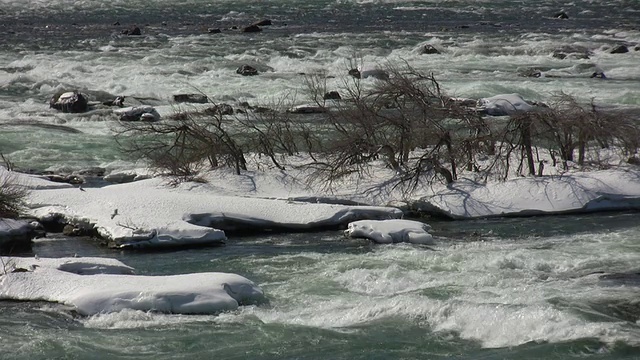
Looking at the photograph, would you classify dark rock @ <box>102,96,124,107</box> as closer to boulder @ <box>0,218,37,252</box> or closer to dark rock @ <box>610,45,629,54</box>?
boulder @ <box>0,218,37,252</box>

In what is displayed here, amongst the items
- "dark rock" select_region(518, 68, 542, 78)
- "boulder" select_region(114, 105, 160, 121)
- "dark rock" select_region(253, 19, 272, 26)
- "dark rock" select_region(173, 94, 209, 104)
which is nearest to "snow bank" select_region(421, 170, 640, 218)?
"boulder" select_region(114, 105, 160, 121)

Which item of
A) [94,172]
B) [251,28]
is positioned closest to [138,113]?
[94,172]

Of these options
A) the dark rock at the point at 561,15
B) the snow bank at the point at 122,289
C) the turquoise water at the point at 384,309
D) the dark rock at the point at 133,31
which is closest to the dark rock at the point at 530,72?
the turquoise water at the point at 384,309

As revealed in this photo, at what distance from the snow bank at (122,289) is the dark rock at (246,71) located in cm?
1859

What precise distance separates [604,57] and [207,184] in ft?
67.8

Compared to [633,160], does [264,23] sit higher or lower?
lower

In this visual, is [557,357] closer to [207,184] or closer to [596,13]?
[207,184]

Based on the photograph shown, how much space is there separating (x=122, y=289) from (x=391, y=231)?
4.54 metres

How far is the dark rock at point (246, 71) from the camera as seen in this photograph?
108 feet

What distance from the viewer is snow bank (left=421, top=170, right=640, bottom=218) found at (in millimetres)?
18125

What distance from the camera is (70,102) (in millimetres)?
27125

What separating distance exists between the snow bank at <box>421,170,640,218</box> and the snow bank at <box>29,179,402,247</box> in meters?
1.19

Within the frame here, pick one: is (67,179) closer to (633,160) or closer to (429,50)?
(633,160)

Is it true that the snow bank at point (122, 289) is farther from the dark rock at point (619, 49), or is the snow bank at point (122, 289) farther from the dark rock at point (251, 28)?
the dark rock at point (251, 28)
